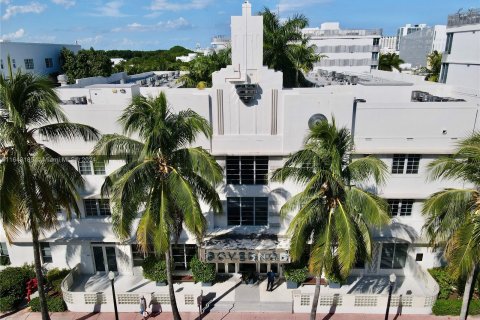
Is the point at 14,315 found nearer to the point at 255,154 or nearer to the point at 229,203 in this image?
the point at 229,203

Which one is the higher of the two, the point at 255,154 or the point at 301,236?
the point at 255,154

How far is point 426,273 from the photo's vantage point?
795 inches

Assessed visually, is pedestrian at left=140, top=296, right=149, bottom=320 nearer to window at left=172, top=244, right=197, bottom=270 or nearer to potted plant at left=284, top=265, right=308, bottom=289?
window at left=172, top=244, right=197, bottom=270

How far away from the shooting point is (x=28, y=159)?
13.4 meters

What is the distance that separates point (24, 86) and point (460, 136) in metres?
20.4

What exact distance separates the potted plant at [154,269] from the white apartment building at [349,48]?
62.6 metres

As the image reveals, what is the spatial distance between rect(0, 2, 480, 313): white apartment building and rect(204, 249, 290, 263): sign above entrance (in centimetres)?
5

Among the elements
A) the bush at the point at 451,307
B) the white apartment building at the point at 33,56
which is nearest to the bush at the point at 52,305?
the bush at the point at 451,307

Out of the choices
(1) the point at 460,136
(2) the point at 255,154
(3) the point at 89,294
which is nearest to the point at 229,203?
(2) the point at 255,154

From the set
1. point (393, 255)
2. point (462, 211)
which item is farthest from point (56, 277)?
point (462, 211)

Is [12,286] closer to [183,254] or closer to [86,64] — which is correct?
[183,254]

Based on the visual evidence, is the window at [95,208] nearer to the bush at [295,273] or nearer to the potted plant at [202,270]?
the potted plant at [202,270]

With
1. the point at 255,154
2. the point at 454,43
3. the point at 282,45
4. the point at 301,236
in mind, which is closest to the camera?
the point at 301,236

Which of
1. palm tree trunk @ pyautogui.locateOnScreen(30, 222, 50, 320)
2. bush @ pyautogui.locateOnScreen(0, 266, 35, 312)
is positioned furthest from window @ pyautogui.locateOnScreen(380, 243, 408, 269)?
bush @ pyautogui.locateOnScreen(0, 266, 35, 312)
